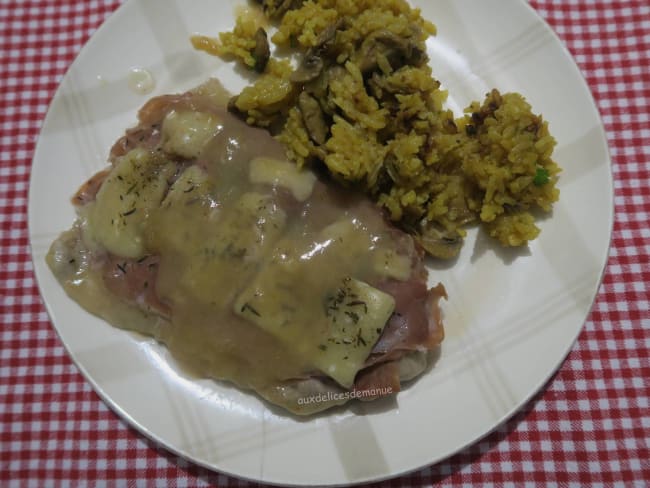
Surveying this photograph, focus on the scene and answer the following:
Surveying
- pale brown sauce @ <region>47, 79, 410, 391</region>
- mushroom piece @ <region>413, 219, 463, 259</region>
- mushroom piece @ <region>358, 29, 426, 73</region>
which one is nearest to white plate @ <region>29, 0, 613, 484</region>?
mushroom piece @ <region>413, 219, 463, 259</region>

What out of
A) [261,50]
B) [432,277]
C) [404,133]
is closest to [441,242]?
[432,277]

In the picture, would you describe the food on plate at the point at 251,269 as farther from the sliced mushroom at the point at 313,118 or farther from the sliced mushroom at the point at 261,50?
the sliced mushroom at the point at 261,50

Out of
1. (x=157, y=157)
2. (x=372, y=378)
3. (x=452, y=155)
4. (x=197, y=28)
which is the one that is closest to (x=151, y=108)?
(x=157, y=157)

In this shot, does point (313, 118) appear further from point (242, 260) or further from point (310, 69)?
point (242, 260)

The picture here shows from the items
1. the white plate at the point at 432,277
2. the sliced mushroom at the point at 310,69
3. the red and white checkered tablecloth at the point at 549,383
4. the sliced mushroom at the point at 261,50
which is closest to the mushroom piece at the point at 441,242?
the white plate at the point at 432,277

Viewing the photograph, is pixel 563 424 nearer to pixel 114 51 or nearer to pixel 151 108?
pixel 151 108

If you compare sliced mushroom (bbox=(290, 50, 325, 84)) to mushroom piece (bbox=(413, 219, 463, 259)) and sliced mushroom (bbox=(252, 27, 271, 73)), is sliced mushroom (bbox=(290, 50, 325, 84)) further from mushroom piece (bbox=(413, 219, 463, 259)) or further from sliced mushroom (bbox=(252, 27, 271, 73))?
mushroom piece (bbox=(413, 219, 463, 259))
